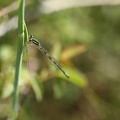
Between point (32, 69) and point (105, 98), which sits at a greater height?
point (32, 69)

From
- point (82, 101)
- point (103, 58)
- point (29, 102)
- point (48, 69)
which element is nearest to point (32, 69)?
point (48, 69)

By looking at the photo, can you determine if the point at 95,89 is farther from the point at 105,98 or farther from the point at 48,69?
the point at 48,69

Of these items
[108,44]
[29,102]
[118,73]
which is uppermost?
[29,102]

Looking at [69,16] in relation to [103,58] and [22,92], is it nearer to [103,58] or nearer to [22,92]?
[103,58]

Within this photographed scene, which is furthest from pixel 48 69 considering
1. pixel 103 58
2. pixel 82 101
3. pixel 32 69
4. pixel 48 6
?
pixel 103 58

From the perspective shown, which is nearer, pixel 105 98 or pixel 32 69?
pixel 32 69

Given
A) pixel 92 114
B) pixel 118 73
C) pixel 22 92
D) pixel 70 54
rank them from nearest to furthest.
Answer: pixel 22 92, pixel 70 54, pixel 92 114, pixel 118 73

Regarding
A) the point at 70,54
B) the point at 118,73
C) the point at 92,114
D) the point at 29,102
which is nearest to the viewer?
the point at 70,54
